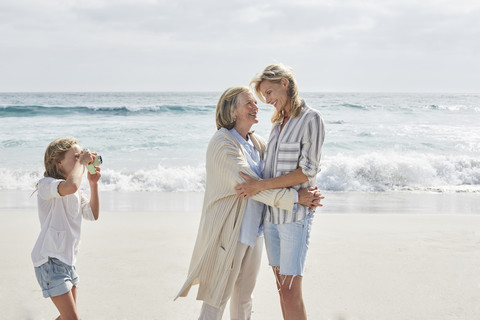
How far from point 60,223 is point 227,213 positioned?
919 mm

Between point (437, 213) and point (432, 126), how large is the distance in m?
17.2

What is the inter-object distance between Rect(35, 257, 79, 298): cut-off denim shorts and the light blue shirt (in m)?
0.97

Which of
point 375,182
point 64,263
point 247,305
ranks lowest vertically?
point 375,182

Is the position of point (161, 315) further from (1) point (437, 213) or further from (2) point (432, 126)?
(2) point (432, 126)

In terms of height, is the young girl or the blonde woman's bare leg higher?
the young girl

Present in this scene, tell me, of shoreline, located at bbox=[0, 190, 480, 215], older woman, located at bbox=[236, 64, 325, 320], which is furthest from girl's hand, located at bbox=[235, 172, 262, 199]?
shoreline, located at bbox=[0, 190, 480, 215]

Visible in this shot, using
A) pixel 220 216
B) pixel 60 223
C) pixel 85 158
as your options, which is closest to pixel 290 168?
pixel 220 216

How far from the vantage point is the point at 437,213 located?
26.1 feet

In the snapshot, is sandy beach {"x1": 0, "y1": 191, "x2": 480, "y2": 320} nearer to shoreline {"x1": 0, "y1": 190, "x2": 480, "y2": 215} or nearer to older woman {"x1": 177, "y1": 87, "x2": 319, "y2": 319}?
shoreline {"x1": 0, "y1": 190, "x2": 480, "y2": 215}

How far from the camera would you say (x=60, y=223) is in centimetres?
281

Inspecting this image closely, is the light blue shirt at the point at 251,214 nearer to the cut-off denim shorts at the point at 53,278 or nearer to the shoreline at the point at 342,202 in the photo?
the cut-off denim shorts at the point at 53,278

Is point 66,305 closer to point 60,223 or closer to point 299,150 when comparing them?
point 60,223

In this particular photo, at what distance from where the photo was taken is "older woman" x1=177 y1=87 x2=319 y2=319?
9.46ft

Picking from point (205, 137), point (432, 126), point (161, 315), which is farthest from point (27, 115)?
point (161, 315)
